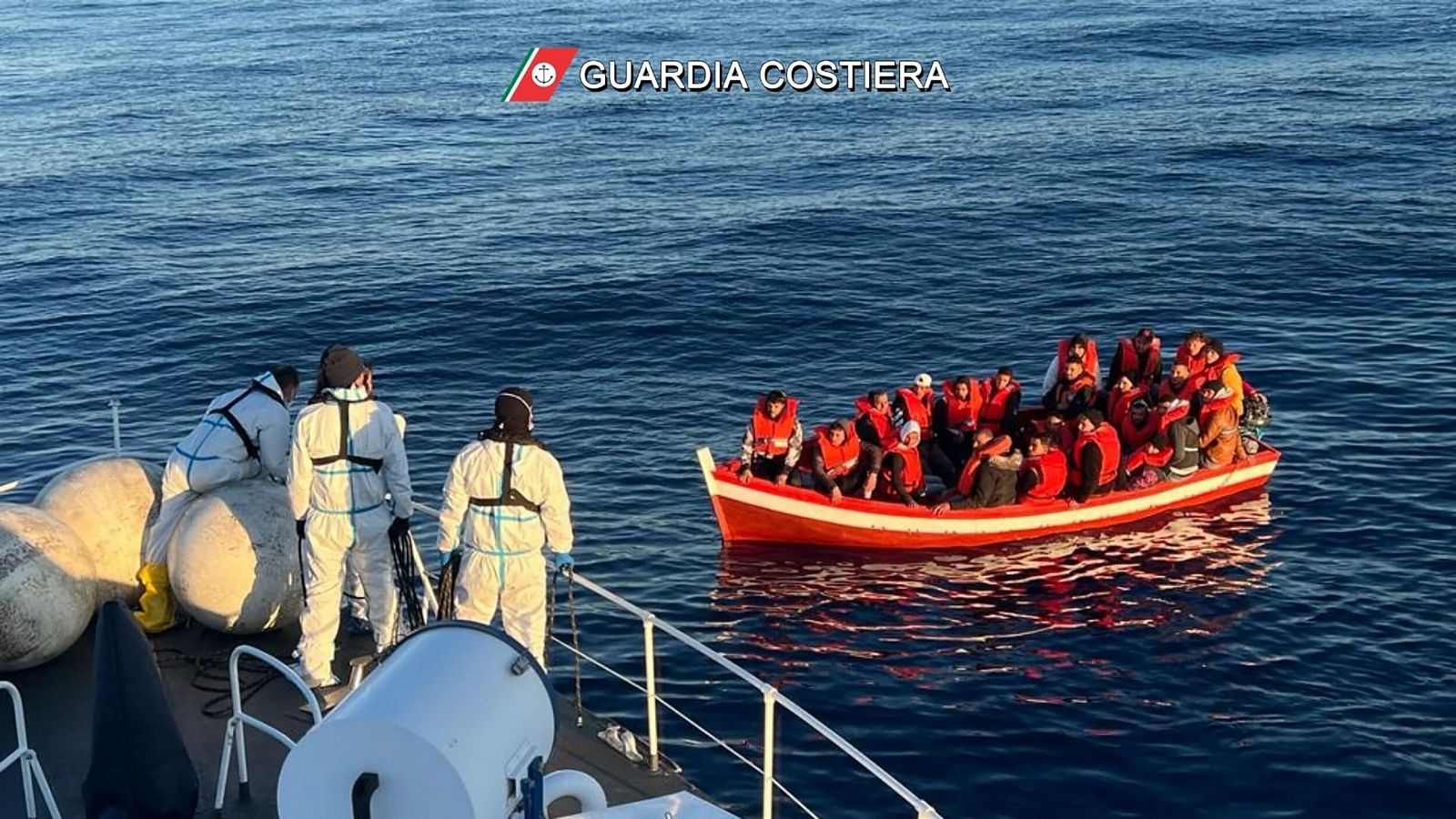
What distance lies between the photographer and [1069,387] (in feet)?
70.1

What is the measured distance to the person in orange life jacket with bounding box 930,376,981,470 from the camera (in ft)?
68.5

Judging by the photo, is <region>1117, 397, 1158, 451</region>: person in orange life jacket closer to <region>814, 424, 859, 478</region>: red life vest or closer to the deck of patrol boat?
<region>814, 424, 859, 478</region>: red life vest

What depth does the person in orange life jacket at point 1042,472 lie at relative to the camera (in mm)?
19766

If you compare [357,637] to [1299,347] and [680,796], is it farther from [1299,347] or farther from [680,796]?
[1299,347]

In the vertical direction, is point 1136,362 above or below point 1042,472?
above

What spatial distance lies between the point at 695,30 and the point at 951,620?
5479 centimetres

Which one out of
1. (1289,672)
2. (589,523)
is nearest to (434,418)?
(589,523)

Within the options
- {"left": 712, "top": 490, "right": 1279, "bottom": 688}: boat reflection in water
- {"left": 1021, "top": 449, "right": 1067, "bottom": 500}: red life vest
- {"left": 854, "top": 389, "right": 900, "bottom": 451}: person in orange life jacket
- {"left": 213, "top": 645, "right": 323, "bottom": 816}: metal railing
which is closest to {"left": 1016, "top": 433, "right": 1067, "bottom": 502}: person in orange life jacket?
{"left": 1021, "top": 449, "right": 1067, "bottom": 500}: red life vest

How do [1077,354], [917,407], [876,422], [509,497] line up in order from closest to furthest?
[509,497] < [876,422] < [917,407] < [1077,354]

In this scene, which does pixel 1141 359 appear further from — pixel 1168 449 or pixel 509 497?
pixel 509 497

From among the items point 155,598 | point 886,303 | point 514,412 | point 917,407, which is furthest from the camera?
point 886,303

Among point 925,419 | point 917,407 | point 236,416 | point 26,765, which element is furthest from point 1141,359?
point 26,765

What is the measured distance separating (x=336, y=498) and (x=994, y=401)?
526 inches


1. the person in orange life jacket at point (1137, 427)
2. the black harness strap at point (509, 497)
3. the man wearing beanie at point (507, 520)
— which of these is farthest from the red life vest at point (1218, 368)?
the black harness strap at point (509, 497)
